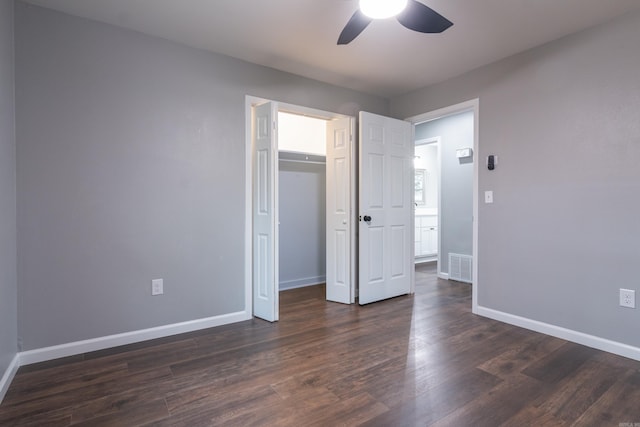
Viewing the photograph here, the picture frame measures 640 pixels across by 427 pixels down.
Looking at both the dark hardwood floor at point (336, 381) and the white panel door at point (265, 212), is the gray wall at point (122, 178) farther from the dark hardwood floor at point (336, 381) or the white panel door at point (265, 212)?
the dark hardwood floor at point (336, 381)

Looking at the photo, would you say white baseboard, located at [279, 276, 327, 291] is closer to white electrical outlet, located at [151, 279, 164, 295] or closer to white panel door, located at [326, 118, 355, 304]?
white panel door, located at [326, 118, 355, 304]

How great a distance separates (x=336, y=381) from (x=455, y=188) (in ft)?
12.1

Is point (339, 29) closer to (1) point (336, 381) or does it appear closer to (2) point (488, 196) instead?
(2) point (488, 196)

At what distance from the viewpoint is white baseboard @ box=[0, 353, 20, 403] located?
1.87 metres

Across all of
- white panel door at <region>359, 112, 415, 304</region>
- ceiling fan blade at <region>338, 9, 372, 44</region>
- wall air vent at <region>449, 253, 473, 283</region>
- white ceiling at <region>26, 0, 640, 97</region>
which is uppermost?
white ceiling at <region>26, 0, 640, 97</region>

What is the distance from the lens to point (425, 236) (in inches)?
250

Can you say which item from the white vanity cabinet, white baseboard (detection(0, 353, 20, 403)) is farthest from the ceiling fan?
the white vanity cabinet

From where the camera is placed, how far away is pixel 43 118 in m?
2.31

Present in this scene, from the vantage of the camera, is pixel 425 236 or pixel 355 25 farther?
pixel 425 236

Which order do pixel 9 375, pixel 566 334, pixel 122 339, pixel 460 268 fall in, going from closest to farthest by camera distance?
pixel 9 375
pixel 122 339
pixel 566 334
pixel 460 268

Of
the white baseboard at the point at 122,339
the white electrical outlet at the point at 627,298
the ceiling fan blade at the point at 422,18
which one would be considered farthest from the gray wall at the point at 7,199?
the white electrical outlet at the point at 627,298

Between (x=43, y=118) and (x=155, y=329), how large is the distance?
1778mm

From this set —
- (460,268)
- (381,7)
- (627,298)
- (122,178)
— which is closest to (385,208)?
(460,268)

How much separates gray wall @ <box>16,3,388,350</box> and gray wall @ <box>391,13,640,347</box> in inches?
93.5
